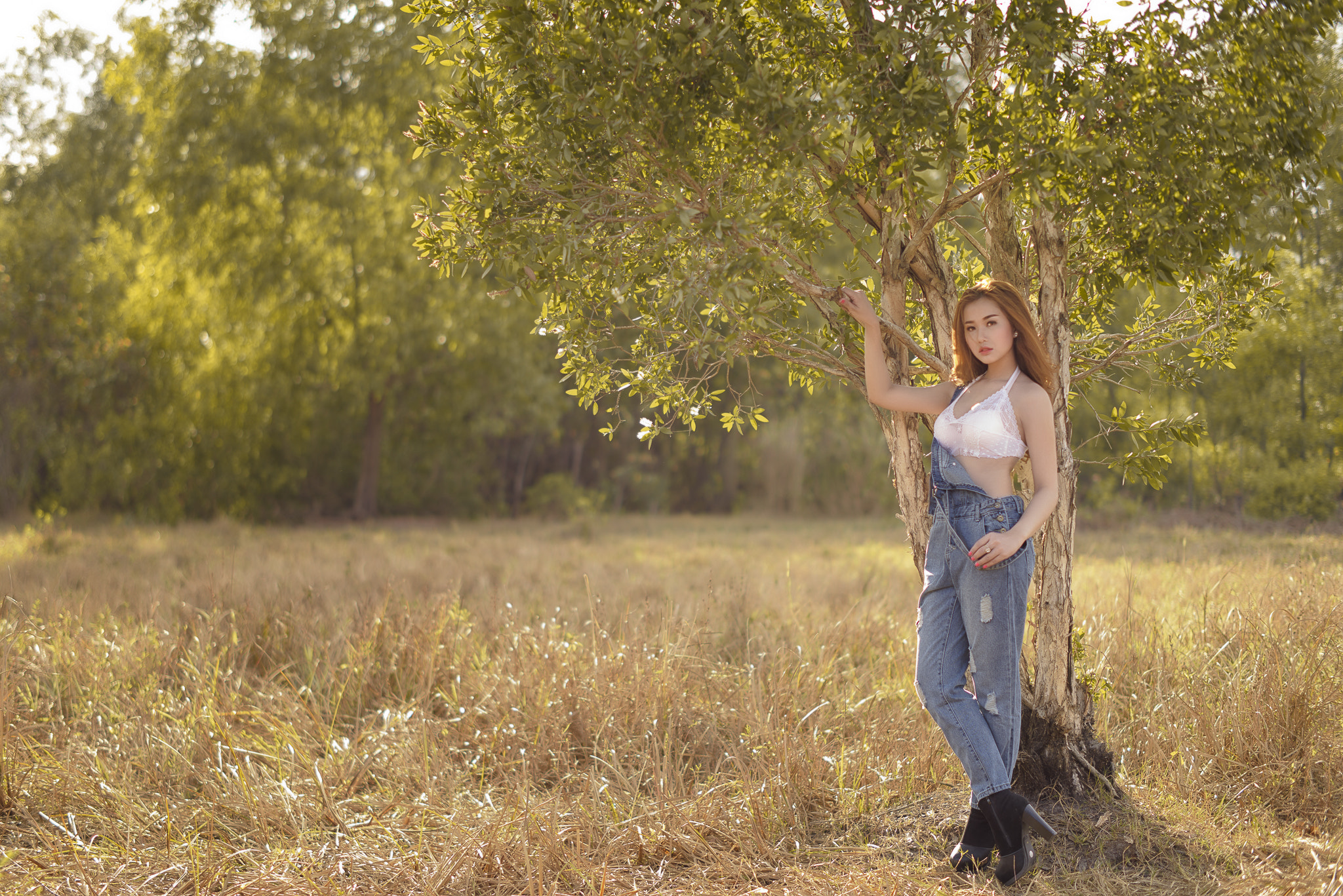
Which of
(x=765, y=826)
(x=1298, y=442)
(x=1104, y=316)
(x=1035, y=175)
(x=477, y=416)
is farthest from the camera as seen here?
(x=477, y=416)

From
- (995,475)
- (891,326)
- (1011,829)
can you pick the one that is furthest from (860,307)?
(1011,829)

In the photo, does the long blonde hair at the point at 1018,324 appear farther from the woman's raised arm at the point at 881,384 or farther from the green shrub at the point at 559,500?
the green shrub at the point at 559,500

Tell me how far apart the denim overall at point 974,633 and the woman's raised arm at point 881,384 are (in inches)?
11.5

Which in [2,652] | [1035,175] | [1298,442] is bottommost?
[2,652]

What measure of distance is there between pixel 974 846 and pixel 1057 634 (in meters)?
1.02

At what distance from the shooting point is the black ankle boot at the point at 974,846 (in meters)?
3.19

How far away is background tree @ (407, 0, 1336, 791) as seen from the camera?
9.73ft

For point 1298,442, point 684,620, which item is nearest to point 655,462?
point 1298,442

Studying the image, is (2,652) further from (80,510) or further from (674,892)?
(80,510)

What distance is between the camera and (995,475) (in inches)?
125

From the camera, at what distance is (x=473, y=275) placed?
47.9ft

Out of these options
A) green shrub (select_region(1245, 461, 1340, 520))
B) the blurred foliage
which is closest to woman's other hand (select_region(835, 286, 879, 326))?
green shrub (select_region(1245, 461, 1340, 520))

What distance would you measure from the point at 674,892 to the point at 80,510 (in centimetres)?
1520

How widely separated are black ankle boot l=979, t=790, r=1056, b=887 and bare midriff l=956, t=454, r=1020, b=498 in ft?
3.56
